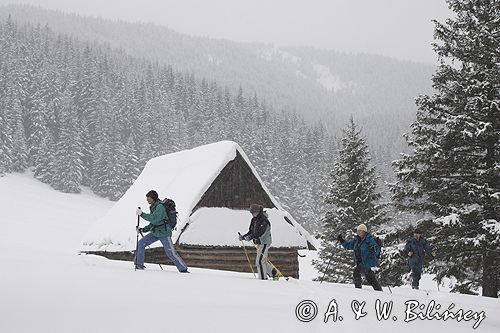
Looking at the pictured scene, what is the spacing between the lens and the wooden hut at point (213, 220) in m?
18.5

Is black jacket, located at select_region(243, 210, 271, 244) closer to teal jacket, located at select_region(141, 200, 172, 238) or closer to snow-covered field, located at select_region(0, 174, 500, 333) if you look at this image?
teal jacket, located at select_region(141, 200, 172, 238)

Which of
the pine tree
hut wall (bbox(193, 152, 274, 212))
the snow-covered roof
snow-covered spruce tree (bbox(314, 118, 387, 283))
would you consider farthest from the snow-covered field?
the pine tree

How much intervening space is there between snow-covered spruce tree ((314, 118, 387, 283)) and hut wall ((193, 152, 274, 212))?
506cm

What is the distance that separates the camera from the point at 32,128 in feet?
237

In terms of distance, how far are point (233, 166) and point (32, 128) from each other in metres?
60.5

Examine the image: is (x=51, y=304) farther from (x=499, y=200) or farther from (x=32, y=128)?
A: (x=32, y=128)

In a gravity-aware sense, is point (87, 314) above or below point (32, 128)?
above

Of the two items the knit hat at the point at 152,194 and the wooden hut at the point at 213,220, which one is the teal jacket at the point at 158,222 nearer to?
the knit hat at the point at 152,194

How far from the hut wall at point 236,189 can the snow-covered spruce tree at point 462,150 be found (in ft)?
20.4

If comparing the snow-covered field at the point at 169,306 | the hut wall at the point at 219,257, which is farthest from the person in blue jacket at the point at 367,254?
the hut wall at the point at 219,257

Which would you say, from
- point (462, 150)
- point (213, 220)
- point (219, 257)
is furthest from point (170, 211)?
point (462, 150)

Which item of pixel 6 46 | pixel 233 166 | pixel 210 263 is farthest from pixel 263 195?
pixel 6 46

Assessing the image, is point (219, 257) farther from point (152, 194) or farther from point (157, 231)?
point (152, 194)

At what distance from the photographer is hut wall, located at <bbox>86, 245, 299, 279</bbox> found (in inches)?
743
